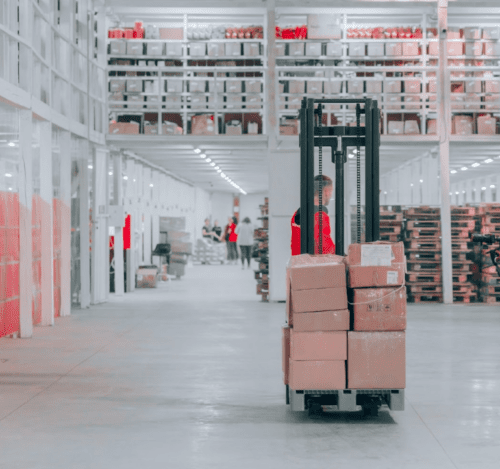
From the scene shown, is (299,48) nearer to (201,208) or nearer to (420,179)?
(420,179)

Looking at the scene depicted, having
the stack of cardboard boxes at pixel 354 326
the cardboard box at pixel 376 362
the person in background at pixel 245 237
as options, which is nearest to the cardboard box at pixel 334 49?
the stack of cardboard boxes at pixel 354 326

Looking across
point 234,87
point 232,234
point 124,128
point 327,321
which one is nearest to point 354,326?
point 327,321

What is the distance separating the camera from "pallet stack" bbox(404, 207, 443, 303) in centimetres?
1537

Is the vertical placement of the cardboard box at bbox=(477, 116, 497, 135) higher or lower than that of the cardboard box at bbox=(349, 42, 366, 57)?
lower

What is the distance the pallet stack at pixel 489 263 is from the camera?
1524 centimetres

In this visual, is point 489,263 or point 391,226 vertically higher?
point 391,226

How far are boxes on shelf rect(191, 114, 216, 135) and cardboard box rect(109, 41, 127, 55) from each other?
1956 mm

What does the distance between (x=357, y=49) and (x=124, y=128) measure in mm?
4827

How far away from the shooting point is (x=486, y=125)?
50.0 feet

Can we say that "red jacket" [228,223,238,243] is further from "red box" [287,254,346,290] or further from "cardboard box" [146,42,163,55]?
"red box" [287,254,346,290]

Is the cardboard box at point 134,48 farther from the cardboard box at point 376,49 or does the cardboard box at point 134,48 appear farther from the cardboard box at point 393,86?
the cardboard box at point 393,86

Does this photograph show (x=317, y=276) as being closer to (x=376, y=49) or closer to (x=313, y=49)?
(x=313, y=49)

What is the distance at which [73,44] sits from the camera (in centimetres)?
1335

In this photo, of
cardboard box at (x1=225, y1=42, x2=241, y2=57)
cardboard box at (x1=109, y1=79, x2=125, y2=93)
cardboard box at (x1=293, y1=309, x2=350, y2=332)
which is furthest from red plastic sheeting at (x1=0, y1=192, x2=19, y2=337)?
cardboard box at (x1=225, y1=42, x2=241, y2=57)
